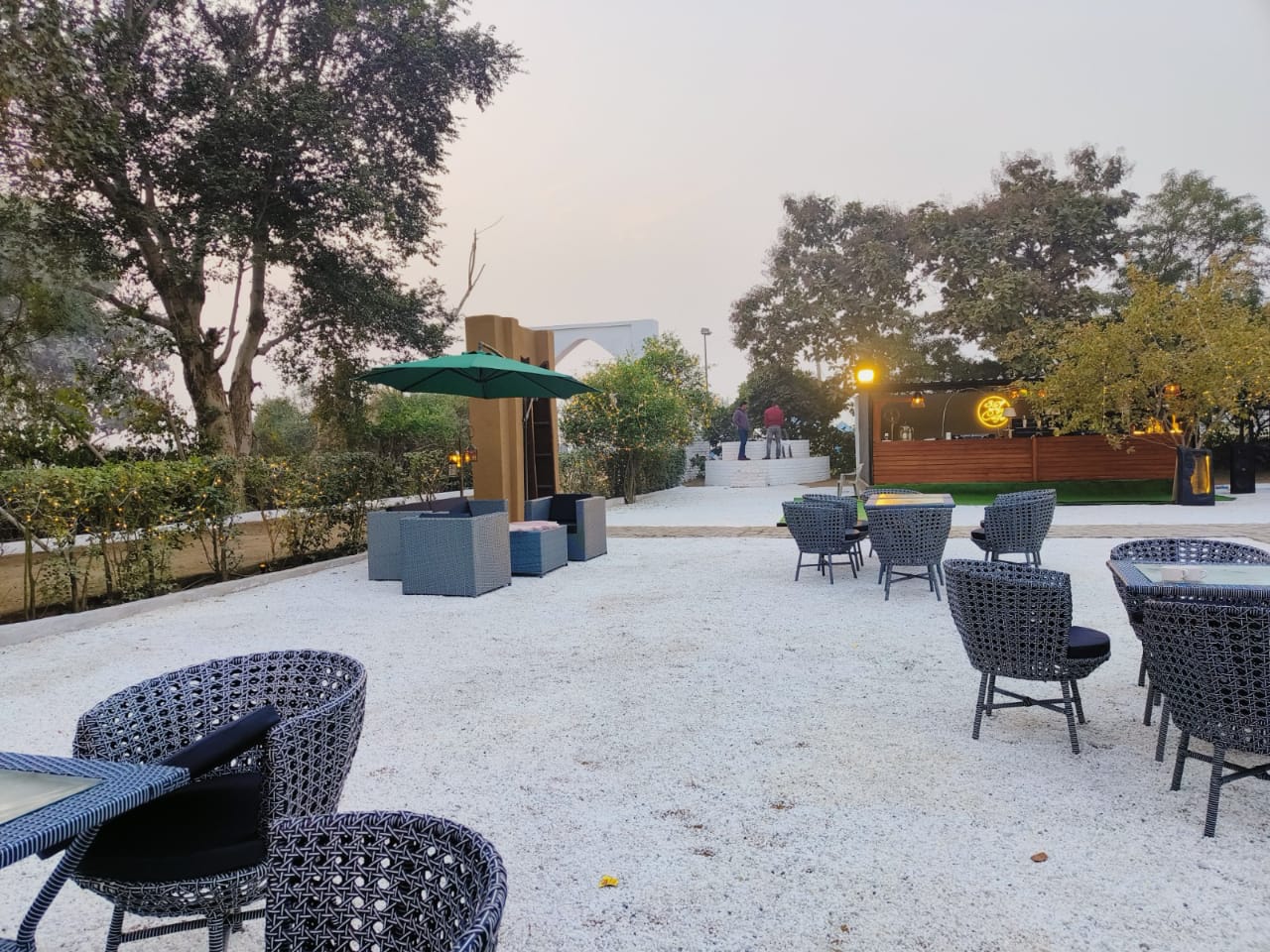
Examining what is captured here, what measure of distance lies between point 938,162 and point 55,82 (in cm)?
2172

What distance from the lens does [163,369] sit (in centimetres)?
1595

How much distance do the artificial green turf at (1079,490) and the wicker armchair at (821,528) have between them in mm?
8955

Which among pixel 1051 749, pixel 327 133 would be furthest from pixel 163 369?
pixel 1051 749

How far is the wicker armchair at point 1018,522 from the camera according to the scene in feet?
21.3

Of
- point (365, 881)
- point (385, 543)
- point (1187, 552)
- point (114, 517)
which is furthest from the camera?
point (385, 543)

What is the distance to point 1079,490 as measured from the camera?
15.8 metres

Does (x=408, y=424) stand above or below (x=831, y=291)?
below

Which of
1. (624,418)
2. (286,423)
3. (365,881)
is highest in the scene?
(286,423)

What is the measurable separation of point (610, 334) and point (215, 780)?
2262 centimetres

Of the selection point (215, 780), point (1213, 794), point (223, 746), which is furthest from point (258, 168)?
Answer: point (1213, 794)

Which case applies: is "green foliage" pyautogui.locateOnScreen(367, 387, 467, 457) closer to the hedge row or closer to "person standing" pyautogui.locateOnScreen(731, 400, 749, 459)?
"person standing" pyautogui.locateOnScreen(731, 400, 749, 459)

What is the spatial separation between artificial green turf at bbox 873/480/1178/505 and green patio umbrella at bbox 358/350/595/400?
9739 millimetres

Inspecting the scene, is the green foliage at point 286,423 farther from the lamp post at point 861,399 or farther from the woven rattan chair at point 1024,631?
the woven rattan chair at point 1024,631

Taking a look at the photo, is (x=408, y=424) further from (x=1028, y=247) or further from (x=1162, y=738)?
(x=1162, y=738)
